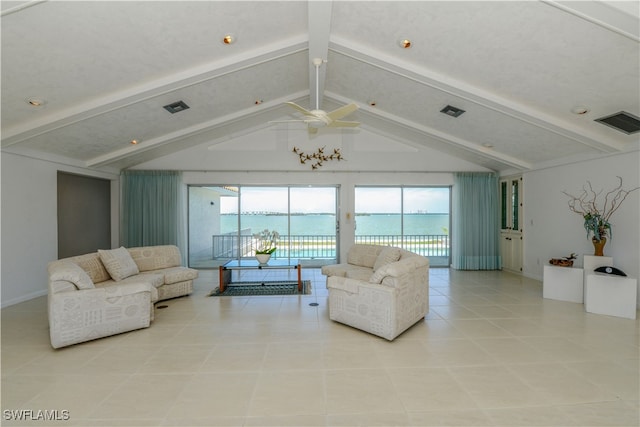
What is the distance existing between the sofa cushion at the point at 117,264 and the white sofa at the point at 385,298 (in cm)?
303

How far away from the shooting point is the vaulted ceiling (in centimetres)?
252

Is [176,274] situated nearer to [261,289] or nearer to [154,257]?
[154,257]

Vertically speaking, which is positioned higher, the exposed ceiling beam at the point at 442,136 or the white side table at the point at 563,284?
the exposed ceiling beam at the point at 442,136

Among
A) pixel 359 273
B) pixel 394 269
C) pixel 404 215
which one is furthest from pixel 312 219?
pixel 394 269

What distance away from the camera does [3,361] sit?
2.59 m

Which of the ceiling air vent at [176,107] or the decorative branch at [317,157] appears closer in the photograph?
the ceiling air vent at [176,107]

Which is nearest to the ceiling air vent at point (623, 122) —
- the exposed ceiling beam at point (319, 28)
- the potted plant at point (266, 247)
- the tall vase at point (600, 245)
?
the tall vase at point (600, 245)

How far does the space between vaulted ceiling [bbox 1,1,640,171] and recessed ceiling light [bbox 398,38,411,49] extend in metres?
0.06

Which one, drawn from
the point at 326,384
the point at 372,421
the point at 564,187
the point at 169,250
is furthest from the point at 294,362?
the point at 564,187

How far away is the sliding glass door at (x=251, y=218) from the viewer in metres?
7.01

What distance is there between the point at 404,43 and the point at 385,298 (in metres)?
2.84

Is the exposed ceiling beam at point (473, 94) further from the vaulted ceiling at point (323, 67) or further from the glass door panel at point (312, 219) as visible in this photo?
the glass door panel at point (312, 219)

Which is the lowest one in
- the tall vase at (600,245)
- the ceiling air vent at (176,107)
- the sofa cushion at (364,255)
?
the sofa cushion at (364,255)
